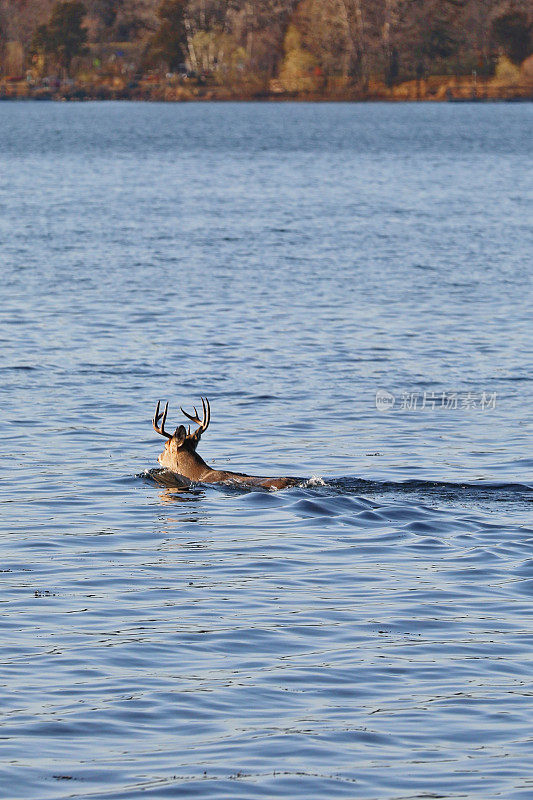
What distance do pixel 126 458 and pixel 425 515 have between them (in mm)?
5007

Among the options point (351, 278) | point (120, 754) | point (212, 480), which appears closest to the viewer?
point (120, 754)

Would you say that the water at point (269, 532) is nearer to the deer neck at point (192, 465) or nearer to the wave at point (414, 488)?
the wave at point (414, 488)

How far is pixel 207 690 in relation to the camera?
470 inches

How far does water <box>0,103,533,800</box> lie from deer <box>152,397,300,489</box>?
0.19 m

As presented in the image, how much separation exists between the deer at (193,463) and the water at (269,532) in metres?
0.19

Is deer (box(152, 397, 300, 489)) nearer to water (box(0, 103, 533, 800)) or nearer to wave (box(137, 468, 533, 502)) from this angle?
wave (box(137, 468, 533, 502))

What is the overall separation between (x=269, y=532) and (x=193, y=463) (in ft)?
7.67

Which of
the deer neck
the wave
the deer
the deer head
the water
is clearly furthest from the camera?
the deer neck

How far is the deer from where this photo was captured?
1847 cm

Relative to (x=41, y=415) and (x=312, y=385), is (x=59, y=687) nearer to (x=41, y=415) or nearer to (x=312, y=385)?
(x=41, y=415)

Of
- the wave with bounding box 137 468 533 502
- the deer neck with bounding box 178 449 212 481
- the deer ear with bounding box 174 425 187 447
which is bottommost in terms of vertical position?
the wave with bounding box 137 468 533 502

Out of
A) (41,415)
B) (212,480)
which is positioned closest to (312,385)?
(41,415)

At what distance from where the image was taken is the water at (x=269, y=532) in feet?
35.9

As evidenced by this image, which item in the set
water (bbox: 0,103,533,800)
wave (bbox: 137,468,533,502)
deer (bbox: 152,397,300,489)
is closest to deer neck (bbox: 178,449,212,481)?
deer (bbox: 152,397,300,489)
